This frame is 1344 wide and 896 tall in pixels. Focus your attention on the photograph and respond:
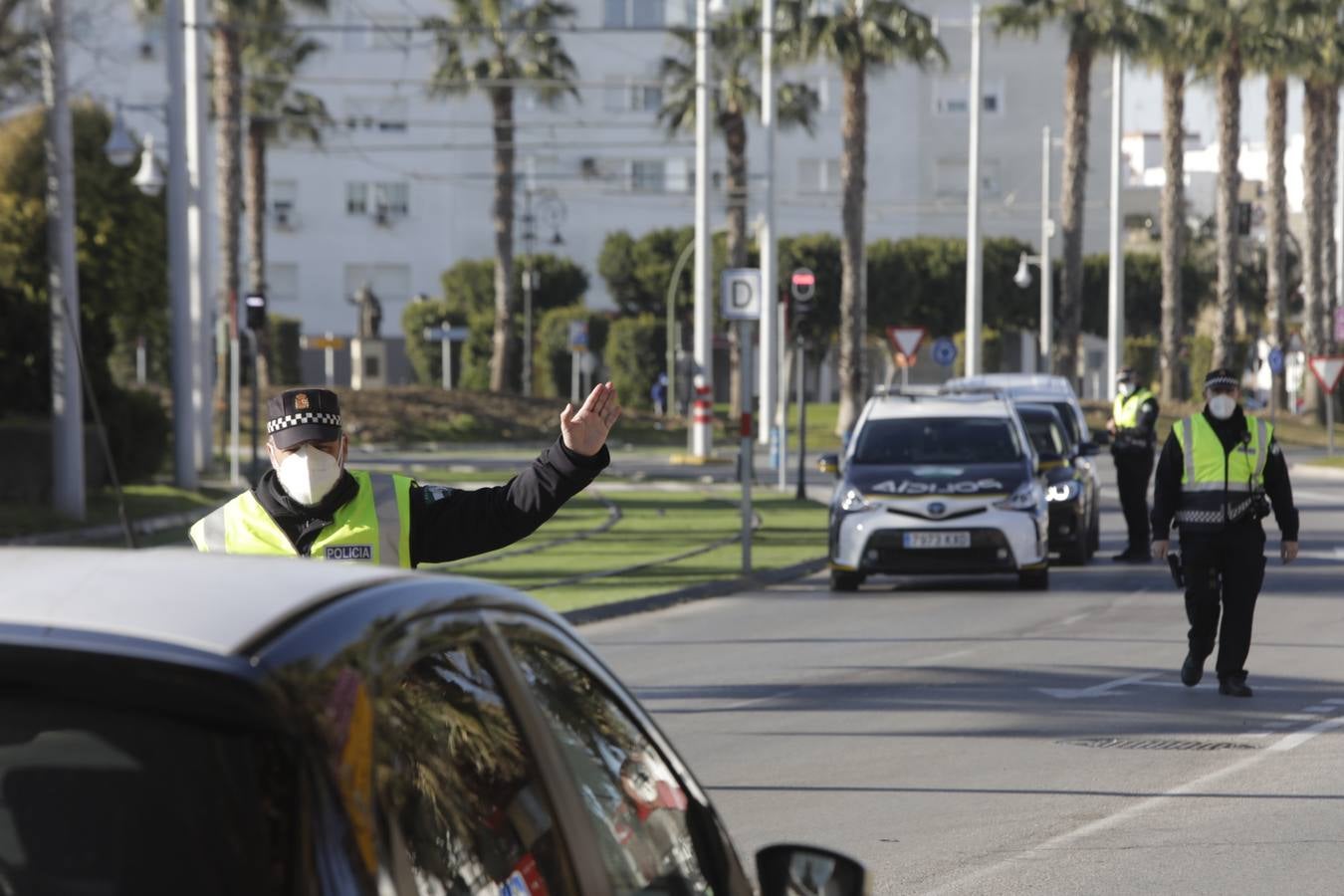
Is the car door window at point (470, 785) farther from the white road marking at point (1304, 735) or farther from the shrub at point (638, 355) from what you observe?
the shrub at point (638, 355)

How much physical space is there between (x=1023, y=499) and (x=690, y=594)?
2896 millimetres

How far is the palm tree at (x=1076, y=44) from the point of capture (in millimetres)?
56406

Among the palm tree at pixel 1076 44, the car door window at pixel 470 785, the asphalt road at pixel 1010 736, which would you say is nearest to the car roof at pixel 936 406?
the asphalt road at pixel 1010 736

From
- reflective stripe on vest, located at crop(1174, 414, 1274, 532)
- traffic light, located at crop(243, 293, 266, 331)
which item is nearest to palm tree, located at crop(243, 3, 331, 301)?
traffic light, located at crop(243, 293, 266, 331)

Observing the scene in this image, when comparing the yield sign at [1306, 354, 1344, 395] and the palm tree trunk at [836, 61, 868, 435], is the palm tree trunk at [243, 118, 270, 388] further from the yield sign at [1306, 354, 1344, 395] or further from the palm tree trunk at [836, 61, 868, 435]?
the yield sign at [1306, 354, 1344, 395]

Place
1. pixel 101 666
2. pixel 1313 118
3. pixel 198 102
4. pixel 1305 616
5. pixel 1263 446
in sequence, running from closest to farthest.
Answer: pixel 101 666
pixel 1263 446
pixel 1305 616
pixel 198 102
pixel 1313 118

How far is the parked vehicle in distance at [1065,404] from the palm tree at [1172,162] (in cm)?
3327

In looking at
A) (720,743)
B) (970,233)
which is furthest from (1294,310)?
(720,743)

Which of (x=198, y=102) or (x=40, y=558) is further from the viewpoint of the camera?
(x=198, y=102)

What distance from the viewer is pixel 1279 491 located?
12.5 metres

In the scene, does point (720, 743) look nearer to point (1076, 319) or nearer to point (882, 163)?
point (1076, 319)

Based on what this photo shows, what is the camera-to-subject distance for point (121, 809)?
2525 mm

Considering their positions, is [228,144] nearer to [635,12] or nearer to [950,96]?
[635,12]

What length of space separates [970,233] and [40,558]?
5216cm
